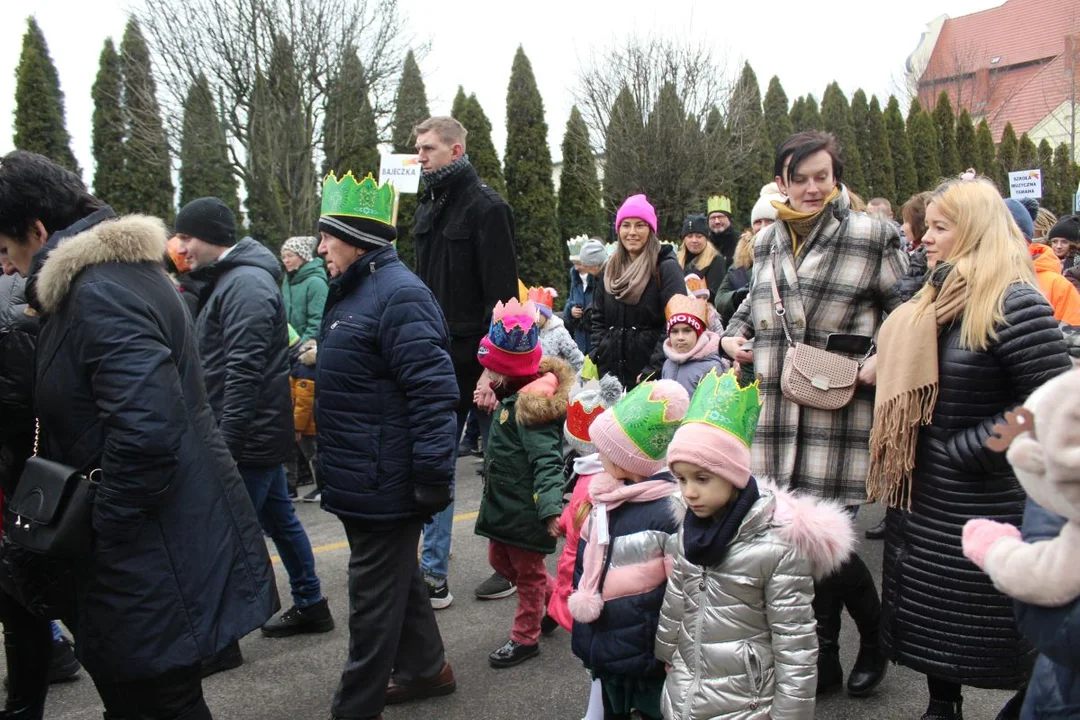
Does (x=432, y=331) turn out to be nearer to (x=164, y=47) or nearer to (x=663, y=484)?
(x=663, y=484)

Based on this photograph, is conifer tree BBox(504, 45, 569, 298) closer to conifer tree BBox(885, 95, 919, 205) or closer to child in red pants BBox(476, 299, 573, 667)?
conifer tree BBox(885, 95, 919, 205)

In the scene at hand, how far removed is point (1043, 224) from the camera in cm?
804

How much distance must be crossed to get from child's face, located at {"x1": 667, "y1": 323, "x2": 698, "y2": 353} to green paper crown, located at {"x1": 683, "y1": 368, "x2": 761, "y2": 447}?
2.07m

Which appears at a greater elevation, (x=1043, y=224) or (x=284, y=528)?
(x=1043, y=224)

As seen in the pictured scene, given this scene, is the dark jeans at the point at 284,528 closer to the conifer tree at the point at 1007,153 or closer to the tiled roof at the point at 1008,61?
the conifer tree at the point at 1007,153

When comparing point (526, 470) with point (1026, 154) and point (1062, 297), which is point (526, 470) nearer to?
point (1062, 297)

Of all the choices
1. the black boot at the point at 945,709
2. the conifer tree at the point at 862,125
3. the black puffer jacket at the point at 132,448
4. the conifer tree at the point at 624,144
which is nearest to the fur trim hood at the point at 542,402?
the black puffer jacket at the point at 132,448

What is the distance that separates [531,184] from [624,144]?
2.24 metres

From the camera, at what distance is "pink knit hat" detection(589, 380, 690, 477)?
10.3 ft

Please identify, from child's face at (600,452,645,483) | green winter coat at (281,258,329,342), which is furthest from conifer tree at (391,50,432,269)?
child's face at (600,452,645,483)

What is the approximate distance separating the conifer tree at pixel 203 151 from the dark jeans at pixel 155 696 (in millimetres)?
13760

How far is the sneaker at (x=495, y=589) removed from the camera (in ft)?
16.6

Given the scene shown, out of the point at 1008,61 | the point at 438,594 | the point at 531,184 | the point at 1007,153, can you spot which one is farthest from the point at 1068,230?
the point at 1008,61

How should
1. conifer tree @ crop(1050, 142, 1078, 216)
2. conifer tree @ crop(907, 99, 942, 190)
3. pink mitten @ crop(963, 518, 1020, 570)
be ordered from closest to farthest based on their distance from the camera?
1. pink mitten @ crop(963, 518, 1020, 570)
2. conifer tree @ crop(907, 99, 942, 190)
3. conifer tree @ crop(1050, 142, 1078, 216)
